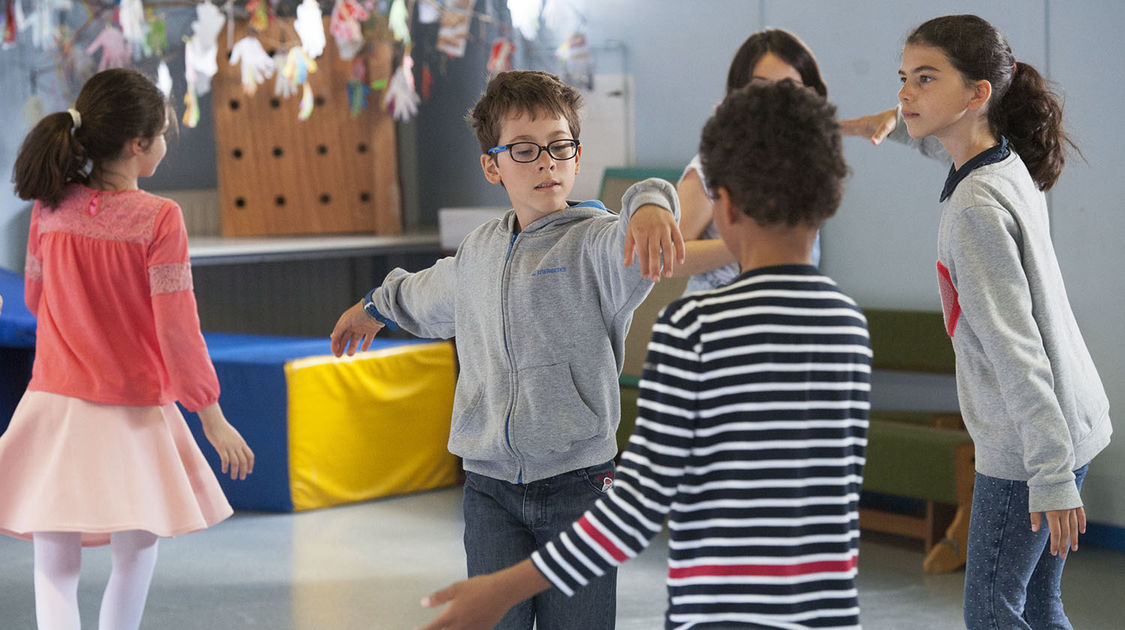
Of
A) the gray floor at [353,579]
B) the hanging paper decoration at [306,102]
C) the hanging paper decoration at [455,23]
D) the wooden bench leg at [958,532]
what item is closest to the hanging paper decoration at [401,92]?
the hanging paper decoration at [455,23]

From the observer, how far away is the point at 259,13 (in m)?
5.28

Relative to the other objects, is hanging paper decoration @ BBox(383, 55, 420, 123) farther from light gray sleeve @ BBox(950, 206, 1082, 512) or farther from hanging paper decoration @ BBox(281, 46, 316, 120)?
light gray sleeve @ BBox(950, 206, 1082, 512)

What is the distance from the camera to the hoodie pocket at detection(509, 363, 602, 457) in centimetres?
177

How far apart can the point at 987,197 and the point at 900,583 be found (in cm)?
193

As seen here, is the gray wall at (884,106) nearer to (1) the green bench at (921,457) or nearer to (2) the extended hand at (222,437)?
(1) the green bench at (921,457)

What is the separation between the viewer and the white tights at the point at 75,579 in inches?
92.8

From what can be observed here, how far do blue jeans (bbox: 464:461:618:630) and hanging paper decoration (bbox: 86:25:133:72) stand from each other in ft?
13.2

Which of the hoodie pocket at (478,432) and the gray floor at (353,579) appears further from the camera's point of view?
the gray floor at (353,579)

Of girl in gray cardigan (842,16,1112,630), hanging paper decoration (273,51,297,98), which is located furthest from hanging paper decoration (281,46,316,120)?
girl in gray cardigan (842,16,1112,630)

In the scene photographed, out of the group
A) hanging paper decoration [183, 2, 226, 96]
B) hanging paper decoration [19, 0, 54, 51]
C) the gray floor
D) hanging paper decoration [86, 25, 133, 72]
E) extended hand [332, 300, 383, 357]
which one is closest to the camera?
extended hand [332, 300, 383, 357]

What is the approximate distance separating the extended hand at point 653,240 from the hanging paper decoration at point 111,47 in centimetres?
422

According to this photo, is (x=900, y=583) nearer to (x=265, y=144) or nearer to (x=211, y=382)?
(x=211, y=382)

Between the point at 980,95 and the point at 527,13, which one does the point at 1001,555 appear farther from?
the point at 527,13

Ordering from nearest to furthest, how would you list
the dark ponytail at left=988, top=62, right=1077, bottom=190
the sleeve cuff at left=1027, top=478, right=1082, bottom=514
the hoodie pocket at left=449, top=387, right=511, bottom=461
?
1. the sleeve cuff at left=1027, top=478, right=1082, bottom=514
2. the hoodie pocket at left=449, top=387, right=511, bottom=461
3. the dark ponytail at left=988, top=62, right=1077, bottom=190
